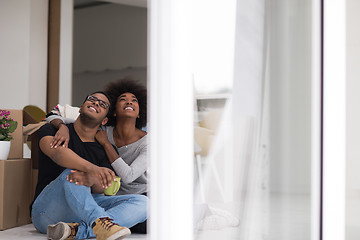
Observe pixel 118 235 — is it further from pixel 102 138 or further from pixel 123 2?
pixel 123 2

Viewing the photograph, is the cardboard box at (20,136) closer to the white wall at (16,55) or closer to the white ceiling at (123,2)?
the white wall at (16,55)

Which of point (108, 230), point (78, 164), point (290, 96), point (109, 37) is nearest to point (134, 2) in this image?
point (109, 37)

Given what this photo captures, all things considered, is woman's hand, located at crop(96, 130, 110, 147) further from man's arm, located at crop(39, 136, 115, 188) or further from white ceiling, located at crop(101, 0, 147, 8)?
white ceiling, located at crop(101, 0, 147, 8)

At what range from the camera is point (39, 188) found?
2.42m

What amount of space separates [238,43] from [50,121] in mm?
1626

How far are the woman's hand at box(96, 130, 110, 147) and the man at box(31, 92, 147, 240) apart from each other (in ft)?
0.09

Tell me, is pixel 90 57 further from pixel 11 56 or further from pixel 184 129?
pixel 184 129

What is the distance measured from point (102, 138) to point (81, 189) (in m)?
0.36

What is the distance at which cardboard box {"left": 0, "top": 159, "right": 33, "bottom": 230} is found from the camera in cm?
248

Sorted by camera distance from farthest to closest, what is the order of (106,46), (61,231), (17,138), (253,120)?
1. (106,46)
2. (17,138)
3. (61,231)
4. (253,120)

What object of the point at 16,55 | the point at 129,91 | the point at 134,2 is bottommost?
the point at 129,91

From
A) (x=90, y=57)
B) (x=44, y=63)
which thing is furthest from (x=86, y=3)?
(x=44, y=63)

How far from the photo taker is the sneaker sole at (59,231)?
2.10m

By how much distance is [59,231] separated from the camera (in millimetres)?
2104
